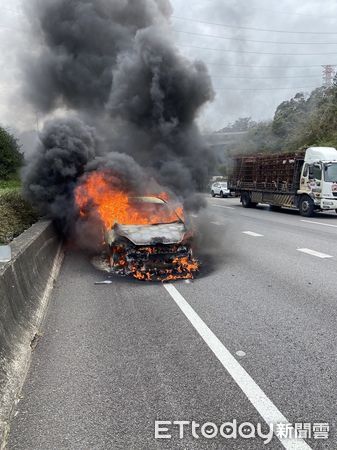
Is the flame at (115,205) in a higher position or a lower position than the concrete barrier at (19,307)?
higher

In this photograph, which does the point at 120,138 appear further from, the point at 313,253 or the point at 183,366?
the point at 183,366

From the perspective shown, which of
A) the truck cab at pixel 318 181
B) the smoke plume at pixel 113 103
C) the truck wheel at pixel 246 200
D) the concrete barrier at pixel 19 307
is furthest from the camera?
the truck wheel at pixel 246 200

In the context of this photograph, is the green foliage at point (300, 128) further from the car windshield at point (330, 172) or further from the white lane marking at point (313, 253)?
the white lane marking at point (313, 253)

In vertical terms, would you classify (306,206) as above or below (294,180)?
below

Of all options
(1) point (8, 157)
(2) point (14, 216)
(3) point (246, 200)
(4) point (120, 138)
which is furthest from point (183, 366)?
(1) point (8, 157)

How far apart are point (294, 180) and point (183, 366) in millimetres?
18772

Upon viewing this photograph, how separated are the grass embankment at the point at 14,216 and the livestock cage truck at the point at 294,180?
529 inches

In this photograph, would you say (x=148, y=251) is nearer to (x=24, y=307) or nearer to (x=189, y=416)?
(x=24, y=307)

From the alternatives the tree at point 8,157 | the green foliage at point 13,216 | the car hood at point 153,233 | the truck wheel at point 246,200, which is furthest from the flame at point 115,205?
the tree at point 8,157

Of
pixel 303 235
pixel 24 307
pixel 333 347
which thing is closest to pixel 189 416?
pixel 333 347

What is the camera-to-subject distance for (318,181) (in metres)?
19.9

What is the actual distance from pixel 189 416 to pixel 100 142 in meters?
10.8

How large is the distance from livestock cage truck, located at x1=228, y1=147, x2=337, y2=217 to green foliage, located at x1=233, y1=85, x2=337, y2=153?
38.6 feet

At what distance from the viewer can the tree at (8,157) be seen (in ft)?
87.4
